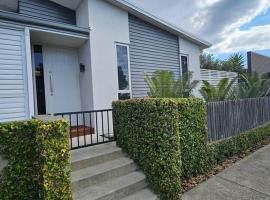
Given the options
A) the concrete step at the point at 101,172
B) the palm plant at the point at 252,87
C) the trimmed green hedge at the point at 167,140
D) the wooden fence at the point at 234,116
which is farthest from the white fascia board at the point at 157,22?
the concrete step at the point at 101,172

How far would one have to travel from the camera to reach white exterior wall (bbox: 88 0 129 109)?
22.6ft

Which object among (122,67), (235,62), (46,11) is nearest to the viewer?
(46,11)

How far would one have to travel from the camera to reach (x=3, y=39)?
5305mm

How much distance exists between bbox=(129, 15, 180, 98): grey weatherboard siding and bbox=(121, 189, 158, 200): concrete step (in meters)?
4.32

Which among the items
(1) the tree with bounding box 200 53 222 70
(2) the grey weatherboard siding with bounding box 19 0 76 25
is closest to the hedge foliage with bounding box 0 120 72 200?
(2) the grey weatherboard siding with bounding box 19 0 76 25

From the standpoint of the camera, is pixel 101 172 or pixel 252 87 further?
pixel 252 87

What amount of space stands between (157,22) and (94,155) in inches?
240

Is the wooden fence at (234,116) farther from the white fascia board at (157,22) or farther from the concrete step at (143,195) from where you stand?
the white fascia board at (157,22)

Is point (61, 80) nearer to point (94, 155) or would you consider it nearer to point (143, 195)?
point (94, 155)

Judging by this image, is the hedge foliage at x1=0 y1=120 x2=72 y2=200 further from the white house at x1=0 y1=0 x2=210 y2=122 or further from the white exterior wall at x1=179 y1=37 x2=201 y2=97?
the white exterior wall at x1=179 y1=37 x2=201 y2=97

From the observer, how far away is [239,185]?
4.80m

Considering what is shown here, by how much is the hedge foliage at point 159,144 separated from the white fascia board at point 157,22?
14.1 ft

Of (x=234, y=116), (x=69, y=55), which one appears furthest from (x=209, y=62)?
(x=69, y=55)

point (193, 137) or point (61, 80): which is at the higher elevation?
point (61, 80)
